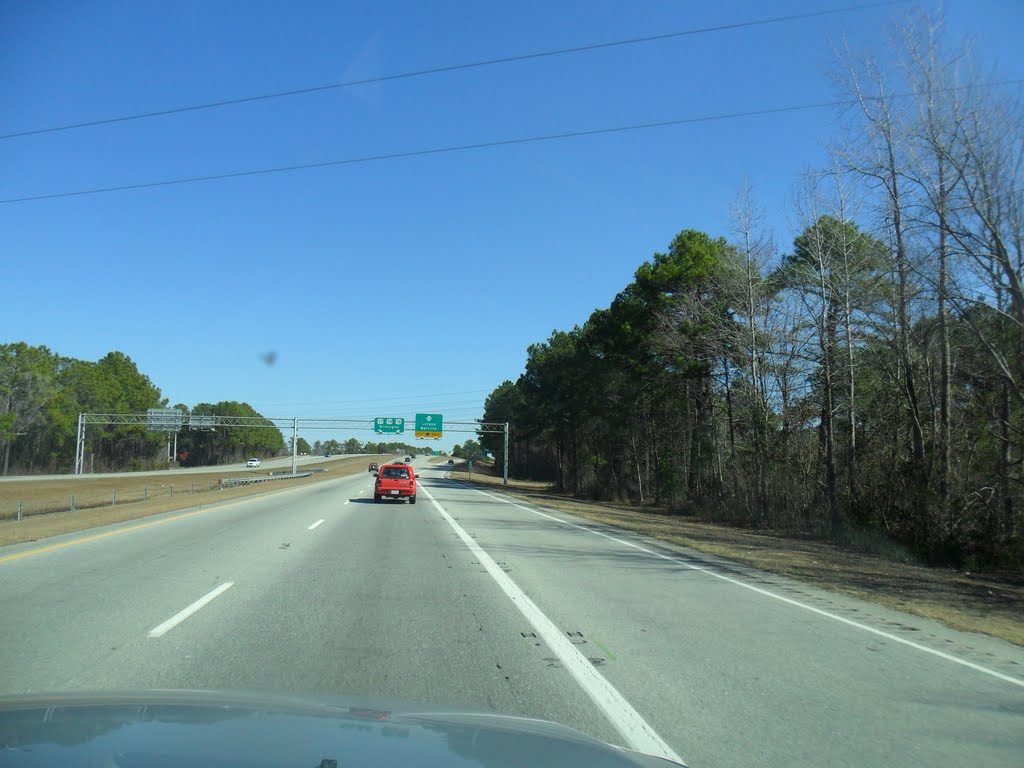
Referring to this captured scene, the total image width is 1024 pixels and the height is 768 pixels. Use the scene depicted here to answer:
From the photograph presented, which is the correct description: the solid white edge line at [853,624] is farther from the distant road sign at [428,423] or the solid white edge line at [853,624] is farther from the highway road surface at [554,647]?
the distant road sign at [428,423]

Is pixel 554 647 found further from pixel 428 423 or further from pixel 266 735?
pixel 428 423

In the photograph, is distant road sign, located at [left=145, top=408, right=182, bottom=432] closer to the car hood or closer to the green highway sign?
the green highway sign

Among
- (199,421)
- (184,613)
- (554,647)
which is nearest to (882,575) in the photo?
(554,647)

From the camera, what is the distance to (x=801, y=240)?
30000 mm

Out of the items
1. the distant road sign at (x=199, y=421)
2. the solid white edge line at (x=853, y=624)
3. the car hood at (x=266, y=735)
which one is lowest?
the solid white edge line at (x=853, y=624)

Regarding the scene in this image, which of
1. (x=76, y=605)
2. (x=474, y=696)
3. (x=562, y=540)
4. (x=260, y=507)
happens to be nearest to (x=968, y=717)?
(x=474, y=696)

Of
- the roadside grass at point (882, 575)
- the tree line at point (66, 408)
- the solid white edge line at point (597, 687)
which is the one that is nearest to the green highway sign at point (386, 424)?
the tree line at point (66, 408)

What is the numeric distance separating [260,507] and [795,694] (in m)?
25.5

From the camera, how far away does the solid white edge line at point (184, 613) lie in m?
7.68

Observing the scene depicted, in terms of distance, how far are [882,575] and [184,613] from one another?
1283cm

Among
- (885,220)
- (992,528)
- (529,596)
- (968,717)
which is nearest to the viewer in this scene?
(968,717)

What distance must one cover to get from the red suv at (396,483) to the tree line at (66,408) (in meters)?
64.5

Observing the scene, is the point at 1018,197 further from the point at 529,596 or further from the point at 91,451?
the point at 91,451

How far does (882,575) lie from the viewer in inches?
592
